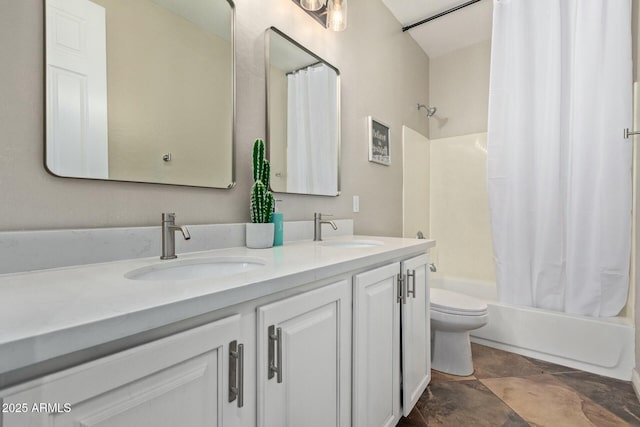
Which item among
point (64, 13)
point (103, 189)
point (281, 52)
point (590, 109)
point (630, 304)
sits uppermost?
point (281, 52)

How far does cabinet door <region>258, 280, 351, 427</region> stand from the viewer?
64cm

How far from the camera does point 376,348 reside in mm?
1049

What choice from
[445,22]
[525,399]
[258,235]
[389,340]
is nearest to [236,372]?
[258,235]

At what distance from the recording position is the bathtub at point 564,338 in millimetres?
1731

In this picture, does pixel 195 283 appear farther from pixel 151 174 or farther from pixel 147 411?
pixel 151 174

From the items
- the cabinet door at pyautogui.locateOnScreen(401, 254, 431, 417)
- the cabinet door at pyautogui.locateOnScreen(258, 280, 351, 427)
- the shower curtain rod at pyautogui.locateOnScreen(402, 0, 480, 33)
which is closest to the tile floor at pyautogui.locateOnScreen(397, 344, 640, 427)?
the cabinet door at pyautogui.locateOnScreen(401, 254, 431, 417)

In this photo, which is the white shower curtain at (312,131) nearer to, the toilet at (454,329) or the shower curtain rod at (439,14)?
the toilet at (454,329)

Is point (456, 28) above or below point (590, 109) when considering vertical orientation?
above

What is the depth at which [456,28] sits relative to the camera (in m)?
2.55

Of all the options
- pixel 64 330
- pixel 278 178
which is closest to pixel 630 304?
pixel 278 178

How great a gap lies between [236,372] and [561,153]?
7.77 ft

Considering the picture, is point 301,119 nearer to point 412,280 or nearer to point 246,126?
point 246,126

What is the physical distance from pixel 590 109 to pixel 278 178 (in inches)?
78.7

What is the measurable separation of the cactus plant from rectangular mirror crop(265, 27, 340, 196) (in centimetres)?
21
